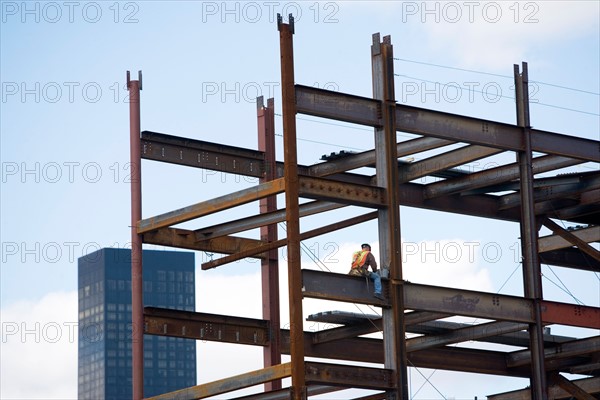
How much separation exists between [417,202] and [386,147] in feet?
19.1

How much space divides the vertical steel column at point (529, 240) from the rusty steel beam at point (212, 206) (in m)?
8.31

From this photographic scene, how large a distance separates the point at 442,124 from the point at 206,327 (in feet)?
29.3

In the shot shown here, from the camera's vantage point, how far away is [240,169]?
4522 cm

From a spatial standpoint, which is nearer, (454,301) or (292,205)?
(292,205)

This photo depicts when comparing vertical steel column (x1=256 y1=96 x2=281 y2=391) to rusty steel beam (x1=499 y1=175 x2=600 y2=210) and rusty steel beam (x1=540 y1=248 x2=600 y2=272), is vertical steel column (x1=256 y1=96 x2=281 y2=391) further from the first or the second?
rusty steel beam (x1=540 y1=248 x2=600 y2=272)

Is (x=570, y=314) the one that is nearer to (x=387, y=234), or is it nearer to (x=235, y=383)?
(x=387, y=234)

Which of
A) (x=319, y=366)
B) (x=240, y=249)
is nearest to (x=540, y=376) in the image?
(x=319, y=366)

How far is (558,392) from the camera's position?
4828 cm

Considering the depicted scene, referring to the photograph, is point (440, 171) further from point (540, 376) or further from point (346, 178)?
point (540, 376)

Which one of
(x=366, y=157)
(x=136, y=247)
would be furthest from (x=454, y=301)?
(x=136, y=247)

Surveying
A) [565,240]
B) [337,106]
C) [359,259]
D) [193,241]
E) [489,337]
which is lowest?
[489,337]

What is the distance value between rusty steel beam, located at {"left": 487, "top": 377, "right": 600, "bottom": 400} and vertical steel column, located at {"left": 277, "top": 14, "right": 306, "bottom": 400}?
541 inches

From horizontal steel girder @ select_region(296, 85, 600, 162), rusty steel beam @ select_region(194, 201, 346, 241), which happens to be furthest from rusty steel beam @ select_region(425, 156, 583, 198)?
rusty steel beam @ select_region(194, 201, 346, 241)

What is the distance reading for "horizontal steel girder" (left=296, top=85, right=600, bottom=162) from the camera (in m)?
37.5
